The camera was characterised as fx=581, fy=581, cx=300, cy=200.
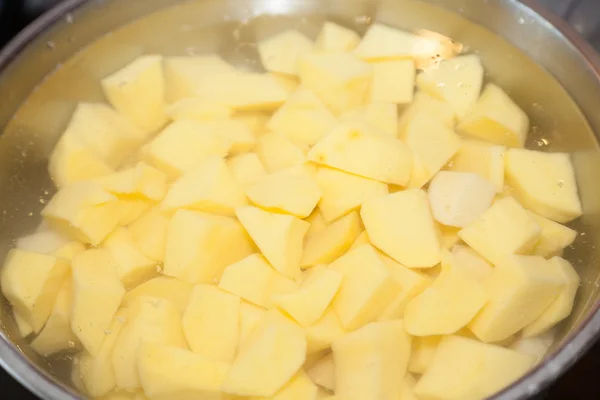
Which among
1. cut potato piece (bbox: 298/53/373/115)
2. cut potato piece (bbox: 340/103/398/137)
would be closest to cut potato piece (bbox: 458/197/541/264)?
cut potato piece (bbox: 340/103/398/137)

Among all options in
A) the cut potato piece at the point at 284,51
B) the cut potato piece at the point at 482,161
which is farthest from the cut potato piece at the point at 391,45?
the cut potato piece at the point at 482,161

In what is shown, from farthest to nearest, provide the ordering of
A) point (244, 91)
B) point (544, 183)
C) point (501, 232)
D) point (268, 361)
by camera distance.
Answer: point (244, 91)
point (544, 183)
point (501, 232)
point (268, 361)

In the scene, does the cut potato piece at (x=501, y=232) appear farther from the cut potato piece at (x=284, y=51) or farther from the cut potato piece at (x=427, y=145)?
the cut potato piece at (x=284, y=51)

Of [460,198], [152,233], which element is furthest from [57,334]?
[460,198]

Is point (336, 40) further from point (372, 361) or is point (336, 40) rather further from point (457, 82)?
point (372, 361)

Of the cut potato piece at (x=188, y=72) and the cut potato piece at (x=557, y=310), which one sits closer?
the cut potato piece at (x=557, y=310)

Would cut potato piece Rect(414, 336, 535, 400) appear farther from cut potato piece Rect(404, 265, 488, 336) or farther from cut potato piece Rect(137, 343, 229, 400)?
cut potato piece Rect(137, 343, 229, 400)

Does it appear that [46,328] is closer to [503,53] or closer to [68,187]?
[68,187]
